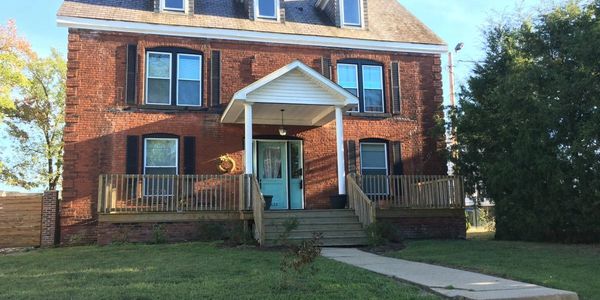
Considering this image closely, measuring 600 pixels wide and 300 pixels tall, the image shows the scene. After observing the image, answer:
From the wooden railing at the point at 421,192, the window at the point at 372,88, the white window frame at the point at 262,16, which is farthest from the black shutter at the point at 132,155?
the window at the point at 372,88

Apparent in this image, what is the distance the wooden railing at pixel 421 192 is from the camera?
49.2ft

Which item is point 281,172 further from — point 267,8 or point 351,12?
point 351,12

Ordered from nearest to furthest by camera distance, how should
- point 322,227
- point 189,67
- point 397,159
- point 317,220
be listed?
point 322,227, point 317,220, point 189,67, point 397,159

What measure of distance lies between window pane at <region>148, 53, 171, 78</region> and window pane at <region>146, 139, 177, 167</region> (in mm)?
2025

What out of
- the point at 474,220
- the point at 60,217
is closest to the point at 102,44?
the point at 60,217

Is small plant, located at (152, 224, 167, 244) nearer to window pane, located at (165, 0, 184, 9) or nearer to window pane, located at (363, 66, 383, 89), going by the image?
window pane, located at (165, 0, 184, 9)

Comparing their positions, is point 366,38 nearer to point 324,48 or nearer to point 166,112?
point 324,48

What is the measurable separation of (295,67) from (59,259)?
7414 millimetres

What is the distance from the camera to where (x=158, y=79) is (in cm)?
1572

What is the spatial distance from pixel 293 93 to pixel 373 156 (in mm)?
4428

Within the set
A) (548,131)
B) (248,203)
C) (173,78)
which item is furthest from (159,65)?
(548,131)

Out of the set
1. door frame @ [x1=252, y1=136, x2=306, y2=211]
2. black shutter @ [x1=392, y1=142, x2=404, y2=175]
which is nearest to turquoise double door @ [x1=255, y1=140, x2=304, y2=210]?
door frame @ [x1=252, y1=136, x2=306, y2=211]

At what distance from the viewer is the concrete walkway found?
6.11 m

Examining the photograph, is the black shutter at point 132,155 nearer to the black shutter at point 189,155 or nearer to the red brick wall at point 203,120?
the red brick wall at point 203,120
